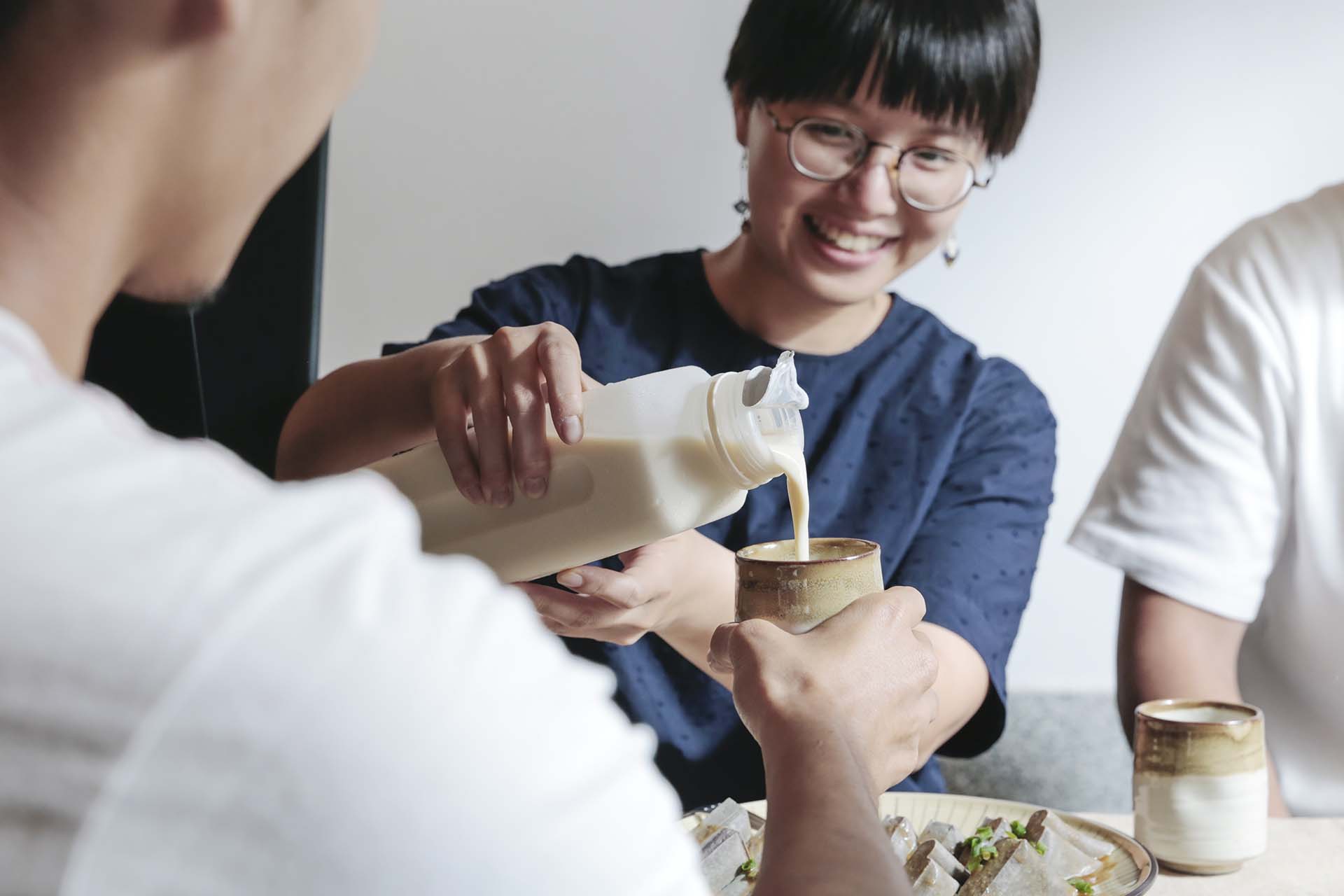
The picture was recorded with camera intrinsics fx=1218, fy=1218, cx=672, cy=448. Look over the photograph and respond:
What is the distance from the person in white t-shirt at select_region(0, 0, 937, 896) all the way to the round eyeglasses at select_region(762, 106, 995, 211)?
0.88 meters

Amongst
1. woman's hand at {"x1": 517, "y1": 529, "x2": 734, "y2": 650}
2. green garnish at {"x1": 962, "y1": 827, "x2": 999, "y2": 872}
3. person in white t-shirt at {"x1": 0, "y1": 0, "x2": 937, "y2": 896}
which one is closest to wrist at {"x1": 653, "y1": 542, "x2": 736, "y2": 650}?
woman's hand at {"x1": 517, "y1": 529, "x2": 734, "y2": 650}

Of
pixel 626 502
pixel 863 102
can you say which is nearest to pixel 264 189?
pixel 626 502

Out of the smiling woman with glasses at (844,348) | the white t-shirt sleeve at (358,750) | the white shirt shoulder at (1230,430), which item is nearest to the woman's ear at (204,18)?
the white t-shirt sleeve at (358,750)

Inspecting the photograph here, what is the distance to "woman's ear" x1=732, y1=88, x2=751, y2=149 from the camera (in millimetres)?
1306

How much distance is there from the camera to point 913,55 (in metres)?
1.16

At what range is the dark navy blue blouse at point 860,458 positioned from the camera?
1226 mm

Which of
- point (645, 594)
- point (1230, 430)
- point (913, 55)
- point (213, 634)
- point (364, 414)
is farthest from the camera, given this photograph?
point (1230, 430)

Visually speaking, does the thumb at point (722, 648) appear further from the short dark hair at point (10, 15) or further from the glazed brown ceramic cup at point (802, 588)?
the short dark hair at point (10, 15)

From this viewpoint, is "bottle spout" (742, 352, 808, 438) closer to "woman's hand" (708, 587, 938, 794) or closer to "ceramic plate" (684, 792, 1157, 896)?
"woman's hand" (708, 587, 938, 794)

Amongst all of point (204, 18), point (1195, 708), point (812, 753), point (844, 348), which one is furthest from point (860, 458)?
point (204, 18)

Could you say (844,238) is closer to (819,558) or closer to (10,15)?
(819,558)

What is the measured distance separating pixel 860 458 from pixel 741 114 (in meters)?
0.40

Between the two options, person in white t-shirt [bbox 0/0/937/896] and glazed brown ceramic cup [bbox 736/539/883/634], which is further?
glazed brown ceramic cup [bbox 736/539/883/634]

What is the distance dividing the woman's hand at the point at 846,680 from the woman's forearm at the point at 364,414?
1.29 feet
